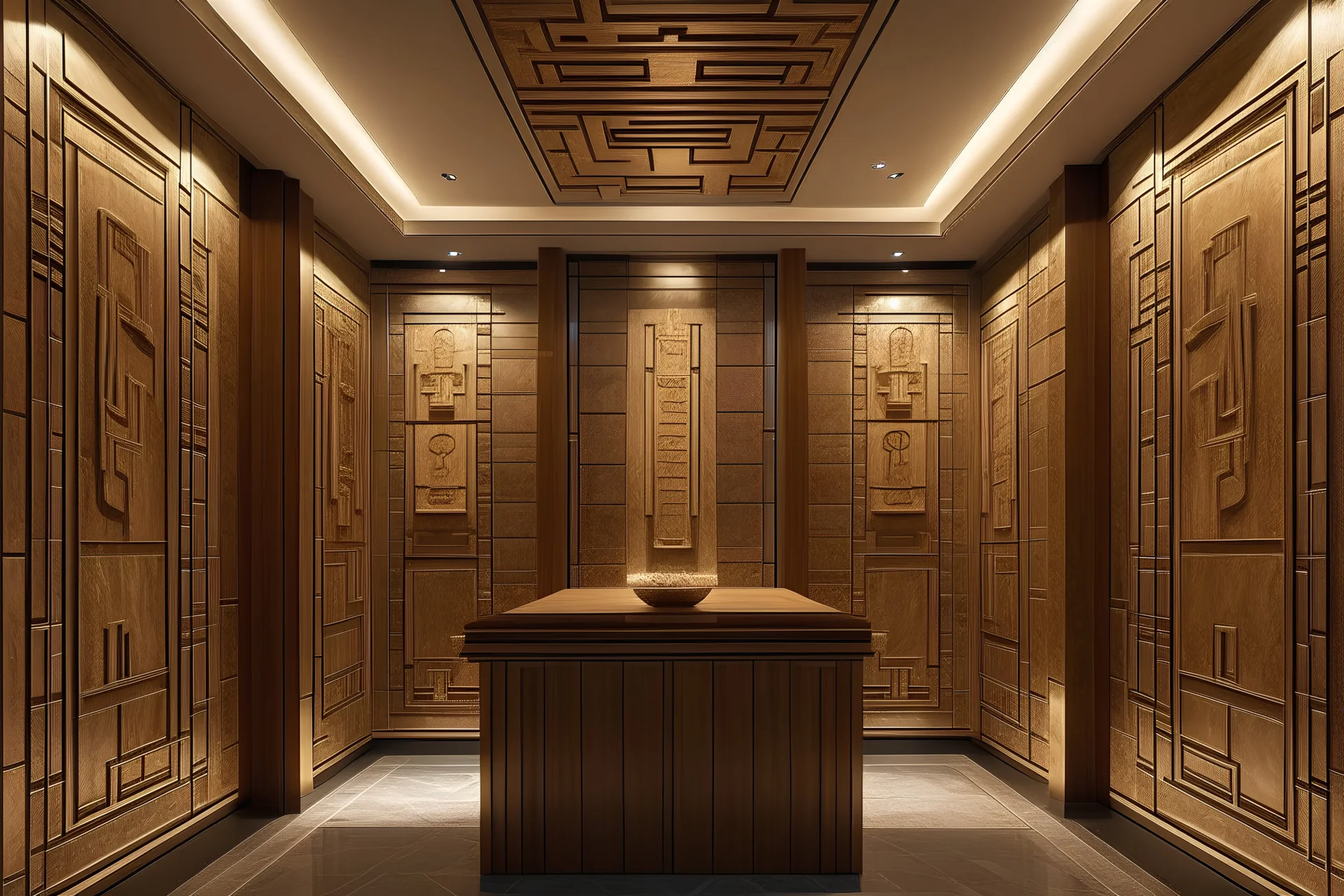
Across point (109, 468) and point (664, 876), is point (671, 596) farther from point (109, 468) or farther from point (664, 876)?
point (109, 468)

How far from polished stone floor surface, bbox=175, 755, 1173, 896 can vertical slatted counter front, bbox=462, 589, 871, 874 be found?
11 centimetres

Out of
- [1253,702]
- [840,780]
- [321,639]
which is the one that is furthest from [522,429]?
[1253,702]

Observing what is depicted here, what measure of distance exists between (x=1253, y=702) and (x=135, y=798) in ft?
12.5

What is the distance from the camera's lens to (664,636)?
11.7 ft

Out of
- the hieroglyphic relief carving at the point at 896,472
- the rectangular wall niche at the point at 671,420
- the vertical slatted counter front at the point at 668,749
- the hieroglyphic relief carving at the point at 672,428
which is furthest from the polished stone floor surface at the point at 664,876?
the hieroglyphic relief carving at the point at 672,428

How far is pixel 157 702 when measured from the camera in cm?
361

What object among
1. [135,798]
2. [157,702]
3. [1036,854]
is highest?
[157,702]

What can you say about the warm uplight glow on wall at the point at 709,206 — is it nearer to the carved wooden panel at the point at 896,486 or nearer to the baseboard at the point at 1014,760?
the carved wooden panel at the point at 896,486

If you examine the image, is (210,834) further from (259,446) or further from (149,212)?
(149,212)

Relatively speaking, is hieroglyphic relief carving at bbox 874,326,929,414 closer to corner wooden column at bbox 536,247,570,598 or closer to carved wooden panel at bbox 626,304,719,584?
carved wooden panel at bbox 626,304,719,584

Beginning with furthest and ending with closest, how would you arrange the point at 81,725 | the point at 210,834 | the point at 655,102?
the point at 655,102 → the point at 210,834 → the point at 81,725

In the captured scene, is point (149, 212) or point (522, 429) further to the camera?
point (522, 429)

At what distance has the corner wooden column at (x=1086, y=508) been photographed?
4391 mm

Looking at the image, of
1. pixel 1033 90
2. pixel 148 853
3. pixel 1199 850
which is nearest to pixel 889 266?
pixel 1033 90
